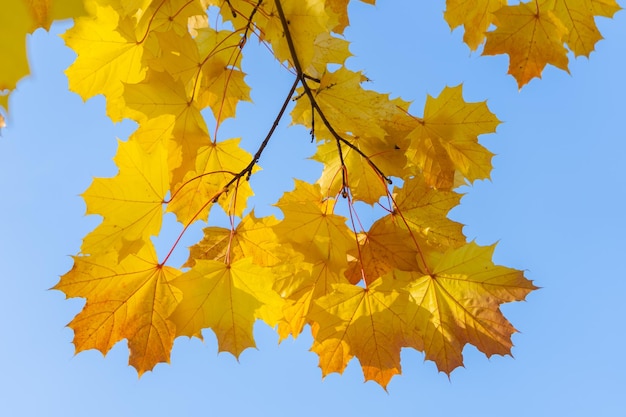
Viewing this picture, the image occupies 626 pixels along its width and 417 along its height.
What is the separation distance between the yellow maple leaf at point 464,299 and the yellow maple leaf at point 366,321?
0.48 feet

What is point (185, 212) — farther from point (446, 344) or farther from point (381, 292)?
point (446, 344)

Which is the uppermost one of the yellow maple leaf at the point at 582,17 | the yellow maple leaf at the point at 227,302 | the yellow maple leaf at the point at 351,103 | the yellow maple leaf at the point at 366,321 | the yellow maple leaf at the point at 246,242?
the yellow maple leaf at the point at 582,17

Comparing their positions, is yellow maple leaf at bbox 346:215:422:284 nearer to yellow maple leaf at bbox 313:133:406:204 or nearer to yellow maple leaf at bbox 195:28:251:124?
yellow maple leaf at bbox 313:133:406:204

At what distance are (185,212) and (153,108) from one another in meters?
0.41

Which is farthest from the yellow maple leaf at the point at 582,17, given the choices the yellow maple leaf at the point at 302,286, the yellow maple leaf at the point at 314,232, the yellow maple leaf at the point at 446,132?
the yellow maple leaf at the point at 302,286

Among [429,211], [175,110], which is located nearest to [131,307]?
[175,110]

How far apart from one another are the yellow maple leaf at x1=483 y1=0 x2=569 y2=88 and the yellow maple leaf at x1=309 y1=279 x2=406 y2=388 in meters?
1.35

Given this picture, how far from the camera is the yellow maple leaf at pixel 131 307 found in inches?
68.8

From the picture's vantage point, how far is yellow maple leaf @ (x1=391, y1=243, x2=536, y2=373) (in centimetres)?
181

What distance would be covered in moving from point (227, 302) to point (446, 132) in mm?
1110

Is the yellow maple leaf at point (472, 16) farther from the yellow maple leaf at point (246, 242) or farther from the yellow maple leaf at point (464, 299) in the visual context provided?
the yellow maple leaf at point (246, 242)

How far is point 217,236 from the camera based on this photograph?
6.43 feet

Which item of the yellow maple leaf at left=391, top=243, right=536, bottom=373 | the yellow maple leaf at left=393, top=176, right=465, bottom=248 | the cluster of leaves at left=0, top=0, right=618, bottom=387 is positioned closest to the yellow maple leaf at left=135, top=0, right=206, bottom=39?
the cluster of leaves at left=0, top=0, right=618, bottom=387

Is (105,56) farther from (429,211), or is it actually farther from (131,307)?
(429,211)
